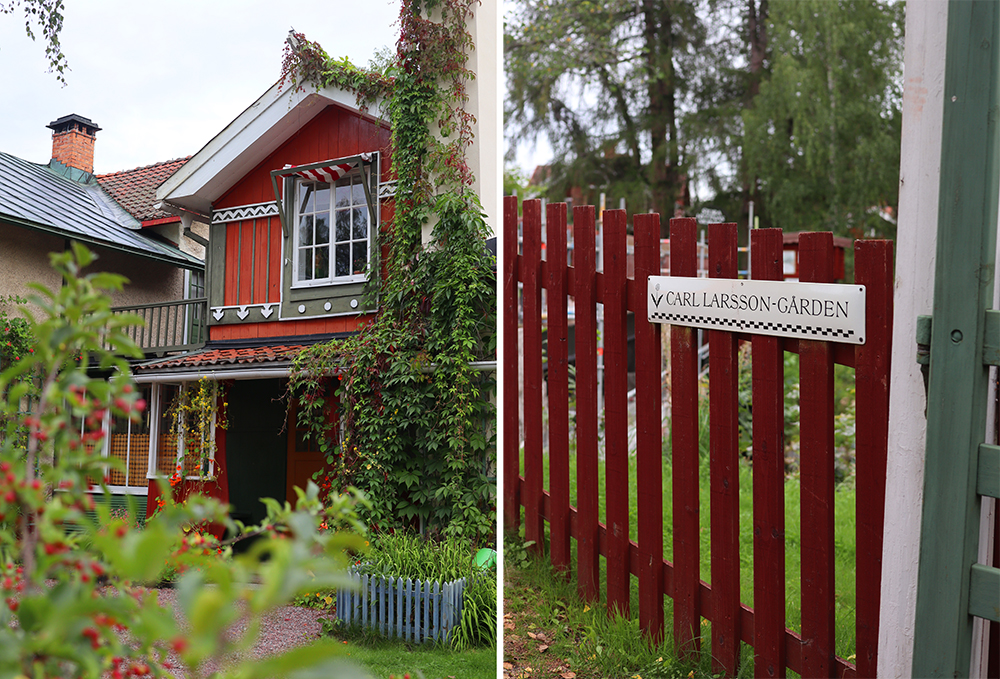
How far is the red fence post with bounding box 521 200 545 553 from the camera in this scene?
8.37ft

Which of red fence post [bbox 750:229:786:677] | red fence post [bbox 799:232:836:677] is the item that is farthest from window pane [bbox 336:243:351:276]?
red fence post [bbox 799:232:836:677]

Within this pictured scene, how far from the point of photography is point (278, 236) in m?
1.96

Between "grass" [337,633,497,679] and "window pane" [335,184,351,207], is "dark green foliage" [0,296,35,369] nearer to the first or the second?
"window pane" [335,184,351,207]

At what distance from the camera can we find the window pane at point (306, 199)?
6.30 ft

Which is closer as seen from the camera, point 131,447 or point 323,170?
point 131,447

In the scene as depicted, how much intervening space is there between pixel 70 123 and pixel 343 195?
0.71 metres

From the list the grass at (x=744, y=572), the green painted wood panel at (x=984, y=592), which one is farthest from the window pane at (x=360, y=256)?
the green painted wood panel at (x=984, y=592)

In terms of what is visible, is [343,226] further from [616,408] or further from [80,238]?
[616,408]

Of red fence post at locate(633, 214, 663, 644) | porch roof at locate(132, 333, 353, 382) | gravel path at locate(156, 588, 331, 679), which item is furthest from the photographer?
red fence post at locate(633, 214, 663, 644)

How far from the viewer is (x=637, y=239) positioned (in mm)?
2232

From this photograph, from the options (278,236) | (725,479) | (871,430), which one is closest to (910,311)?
(871,430)

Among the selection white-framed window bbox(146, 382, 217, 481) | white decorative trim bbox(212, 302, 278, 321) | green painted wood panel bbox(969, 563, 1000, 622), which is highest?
white decorative trim bbox(212, 302, 278, 321)

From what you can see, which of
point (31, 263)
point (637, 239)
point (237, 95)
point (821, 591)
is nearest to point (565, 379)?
point (637, 239)

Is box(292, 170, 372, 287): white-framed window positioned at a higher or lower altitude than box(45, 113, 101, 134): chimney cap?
lower
